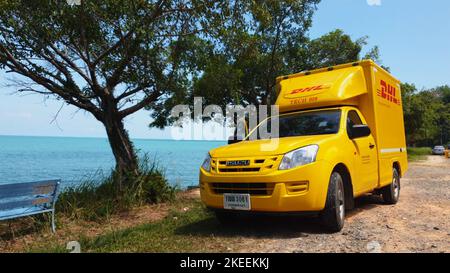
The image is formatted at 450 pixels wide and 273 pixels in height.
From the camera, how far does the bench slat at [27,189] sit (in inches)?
225

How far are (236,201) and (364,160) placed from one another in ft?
8.42

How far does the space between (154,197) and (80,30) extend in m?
3.89

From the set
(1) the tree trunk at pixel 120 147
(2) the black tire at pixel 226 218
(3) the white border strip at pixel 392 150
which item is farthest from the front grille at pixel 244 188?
(1) the tree trunk at pixel 120 147

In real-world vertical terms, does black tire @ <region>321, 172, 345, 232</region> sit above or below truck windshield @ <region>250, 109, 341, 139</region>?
below

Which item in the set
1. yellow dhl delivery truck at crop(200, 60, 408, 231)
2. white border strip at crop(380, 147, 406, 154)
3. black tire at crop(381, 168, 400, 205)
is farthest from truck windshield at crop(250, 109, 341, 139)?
black tire at crop(381, 168, 400, 205)

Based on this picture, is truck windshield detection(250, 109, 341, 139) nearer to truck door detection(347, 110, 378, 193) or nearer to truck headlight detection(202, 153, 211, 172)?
truck door detection(347, 110, 378, 193)

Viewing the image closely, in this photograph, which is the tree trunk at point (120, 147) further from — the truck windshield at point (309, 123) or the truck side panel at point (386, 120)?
the truck side panel at point (386, 120)

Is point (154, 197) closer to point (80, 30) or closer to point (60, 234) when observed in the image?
point (60, 234)

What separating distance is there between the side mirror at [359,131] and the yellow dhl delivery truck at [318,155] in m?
0.02

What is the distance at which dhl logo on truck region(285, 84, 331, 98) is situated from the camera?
6938 mm

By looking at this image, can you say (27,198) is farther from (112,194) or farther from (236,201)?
(236,201)

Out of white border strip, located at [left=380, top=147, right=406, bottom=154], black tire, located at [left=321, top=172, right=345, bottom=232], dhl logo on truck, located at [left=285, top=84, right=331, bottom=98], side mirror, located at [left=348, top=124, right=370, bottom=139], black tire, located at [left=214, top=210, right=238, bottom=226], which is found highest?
dhl logo on truck, located at [left=285, top=84, right=331, bottom=98]

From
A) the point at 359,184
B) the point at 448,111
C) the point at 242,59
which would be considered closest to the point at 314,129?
the point at 359,184
